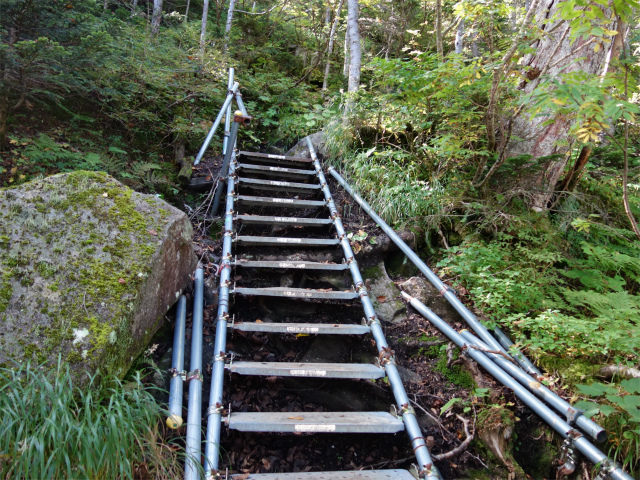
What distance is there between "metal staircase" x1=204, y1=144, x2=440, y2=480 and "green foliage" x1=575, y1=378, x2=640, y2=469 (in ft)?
3.47

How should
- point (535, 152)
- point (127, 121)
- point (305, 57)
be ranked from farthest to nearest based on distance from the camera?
point (305, 57), point (127, 121), point (535, 152)

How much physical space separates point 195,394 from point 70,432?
0.75 metres

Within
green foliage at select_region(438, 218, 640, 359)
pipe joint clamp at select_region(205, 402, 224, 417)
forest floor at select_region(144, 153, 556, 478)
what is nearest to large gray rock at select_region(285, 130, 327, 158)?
green foliage at select_region(438, 218, 640, 359)

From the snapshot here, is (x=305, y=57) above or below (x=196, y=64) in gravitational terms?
above

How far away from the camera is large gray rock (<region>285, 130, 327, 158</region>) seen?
5.90 m

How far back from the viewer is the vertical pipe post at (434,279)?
3026 millimetres

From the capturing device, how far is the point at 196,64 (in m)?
6.75

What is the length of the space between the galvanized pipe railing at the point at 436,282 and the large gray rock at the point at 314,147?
1.44 metres

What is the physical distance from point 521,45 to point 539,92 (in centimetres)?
112

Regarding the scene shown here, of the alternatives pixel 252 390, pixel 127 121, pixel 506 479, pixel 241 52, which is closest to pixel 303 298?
pixel 252 390

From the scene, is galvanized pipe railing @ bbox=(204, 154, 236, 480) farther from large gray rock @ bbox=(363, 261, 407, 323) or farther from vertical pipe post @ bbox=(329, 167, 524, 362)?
vertical pipe post @ bbox=(329, 167, 524, 362)

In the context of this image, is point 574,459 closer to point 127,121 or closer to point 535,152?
point 535,152

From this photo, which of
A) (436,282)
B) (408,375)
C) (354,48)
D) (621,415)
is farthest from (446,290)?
(354,48)

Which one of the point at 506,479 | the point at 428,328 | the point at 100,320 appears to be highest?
the point at 100,320
